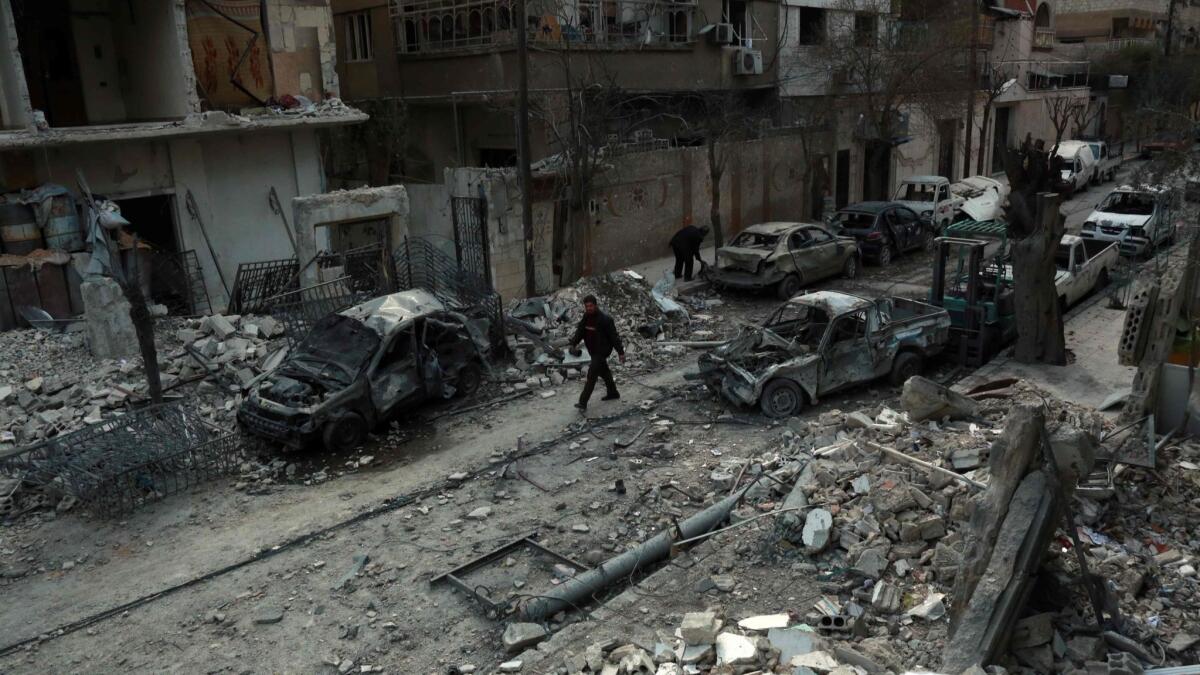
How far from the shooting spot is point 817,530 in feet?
25.8

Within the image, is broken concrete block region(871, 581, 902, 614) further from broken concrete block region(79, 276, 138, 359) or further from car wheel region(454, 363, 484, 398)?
broken concrete block region(79, 276, 138, 359)

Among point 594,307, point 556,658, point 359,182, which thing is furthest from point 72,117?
point 556,658

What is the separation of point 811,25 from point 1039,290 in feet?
61.6

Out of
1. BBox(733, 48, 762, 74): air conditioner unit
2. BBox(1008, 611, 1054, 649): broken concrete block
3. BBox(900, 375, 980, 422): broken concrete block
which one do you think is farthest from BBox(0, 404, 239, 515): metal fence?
BBox(733, 48, 762, 74): air conditioner unit

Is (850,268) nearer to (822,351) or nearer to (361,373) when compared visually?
(822,351)

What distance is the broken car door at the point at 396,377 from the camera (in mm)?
11812

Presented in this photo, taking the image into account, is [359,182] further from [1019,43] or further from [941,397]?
[1019,43]

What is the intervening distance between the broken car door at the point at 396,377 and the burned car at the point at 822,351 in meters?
3.92

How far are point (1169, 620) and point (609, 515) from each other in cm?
497

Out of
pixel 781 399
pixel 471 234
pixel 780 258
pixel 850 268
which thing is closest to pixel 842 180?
pixel 850 268

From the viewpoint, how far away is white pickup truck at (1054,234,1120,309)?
1587 cm

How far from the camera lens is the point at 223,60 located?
19062 millimetres

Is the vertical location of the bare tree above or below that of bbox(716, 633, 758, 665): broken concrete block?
above

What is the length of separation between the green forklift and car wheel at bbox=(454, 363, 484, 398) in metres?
7.17
